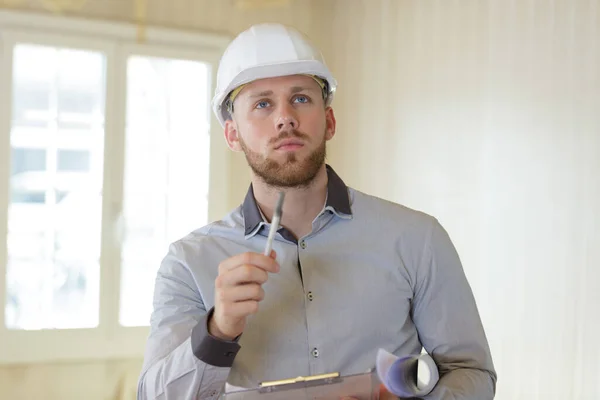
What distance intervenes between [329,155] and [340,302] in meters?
3.09

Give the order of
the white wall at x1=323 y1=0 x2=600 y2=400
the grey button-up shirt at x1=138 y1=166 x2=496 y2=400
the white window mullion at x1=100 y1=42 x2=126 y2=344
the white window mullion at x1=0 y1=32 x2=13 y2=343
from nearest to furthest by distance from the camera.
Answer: the grey button-up shirt at x1=138 y1=166 x2=496 y2=400, the white wall at x1=323 y1=0 x2=600 y2=400, the white window mullion at x1=0 y1=32 x2=13 y2=343, the white window mullion at x1=100 y1=42 x2=126 y2=344

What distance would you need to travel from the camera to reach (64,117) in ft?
12.6

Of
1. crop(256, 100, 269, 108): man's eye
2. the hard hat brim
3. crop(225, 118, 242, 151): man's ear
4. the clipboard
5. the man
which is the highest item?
the hard hat brim

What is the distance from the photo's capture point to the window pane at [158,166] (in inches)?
157

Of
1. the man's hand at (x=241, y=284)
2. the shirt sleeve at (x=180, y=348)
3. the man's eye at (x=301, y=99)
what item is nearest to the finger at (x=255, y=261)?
the man's hand at (x=241, y=284)

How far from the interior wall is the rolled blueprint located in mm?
3033

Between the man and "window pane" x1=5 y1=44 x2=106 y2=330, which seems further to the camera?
"window pane" x1=5 y1=44 x2=106 y2=330

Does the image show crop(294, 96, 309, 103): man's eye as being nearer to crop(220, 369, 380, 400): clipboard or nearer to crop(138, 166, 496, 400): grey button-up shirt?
crop(138, 166, 496, 400): grey button-up shirt

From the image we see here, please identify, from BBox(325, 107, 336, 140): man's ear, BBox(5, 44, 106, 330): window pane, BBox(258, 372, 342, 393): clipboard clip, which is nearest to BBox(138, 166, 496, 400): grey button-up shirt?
BBox(325, 107, 336, 140): man's ear

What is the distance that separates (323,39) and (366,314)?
338cm

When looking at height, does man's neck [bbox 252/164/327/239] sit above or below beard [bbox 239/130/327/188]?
below

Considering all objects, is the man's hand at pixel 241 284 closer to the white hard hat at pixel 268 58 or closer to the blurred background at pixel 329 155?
the white hard hat at pixel 268 58

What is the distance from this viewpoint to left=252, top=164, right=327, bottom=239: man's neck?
147 cm

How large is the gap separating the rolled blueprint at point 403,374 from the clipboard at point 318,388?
0.07ft
